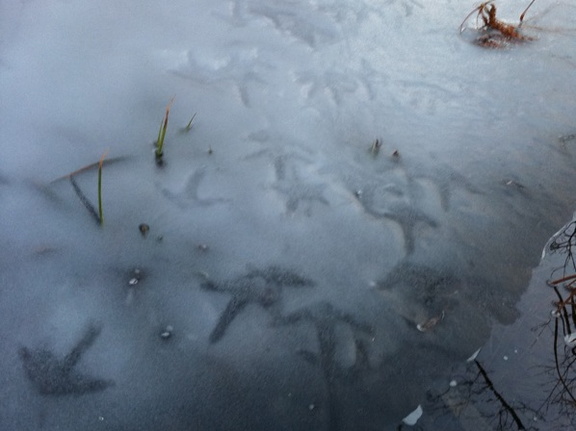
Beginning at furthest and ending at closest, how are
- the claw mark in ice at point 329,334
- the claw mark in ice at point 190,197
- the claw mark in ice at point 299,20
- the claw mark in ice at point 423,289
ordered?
the claw mark in ice at point 299,20, the claw mark in ice at point 190,197, the claw mark in ice at point 423,289, the claw mark in ice at point 329,334

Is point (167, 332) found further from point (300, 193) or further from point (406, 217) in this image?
point (406, 217)

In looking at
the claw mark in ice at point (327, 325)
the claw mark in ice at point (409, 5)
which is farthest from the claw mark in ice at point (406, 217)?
the claw mark in ice at point (409, 5)

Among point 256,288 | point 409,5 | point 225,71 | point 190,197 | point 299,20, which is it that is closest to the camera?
point 256,288

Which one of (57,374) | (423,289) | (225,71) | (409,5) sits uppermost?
(409,5)

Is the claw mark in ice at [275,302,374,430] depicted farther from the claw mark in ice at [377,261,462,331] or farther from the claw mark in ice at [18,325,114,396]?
the claw mark in ice at [18,325,114,396]

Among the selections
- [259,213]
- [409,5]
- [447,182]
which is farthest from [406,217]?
[409,5]

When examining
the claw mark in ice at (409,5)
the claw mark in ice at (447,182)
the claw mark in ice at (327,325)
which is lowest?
the claw mark in ice at (327,325)

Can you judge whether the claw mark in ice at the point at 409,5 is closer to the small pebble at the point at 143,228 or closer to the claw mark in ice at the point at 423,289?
the claw mark in ice at the point at 423,289

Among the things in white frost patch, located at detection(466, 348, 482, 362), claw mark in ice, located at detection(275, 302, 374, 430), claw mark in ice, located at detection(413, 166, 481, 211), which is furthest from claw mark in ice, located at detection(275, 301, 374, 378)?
claw mark in ice, located at detection(413, 166, 481, 211)

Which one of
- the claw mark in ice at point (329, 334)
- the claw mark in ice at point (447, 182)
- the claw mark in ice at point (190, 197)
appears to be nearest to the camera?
the claw mark in ice at point (329, 334)
